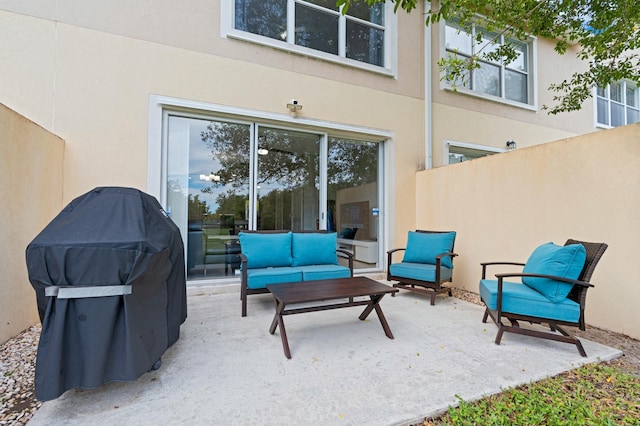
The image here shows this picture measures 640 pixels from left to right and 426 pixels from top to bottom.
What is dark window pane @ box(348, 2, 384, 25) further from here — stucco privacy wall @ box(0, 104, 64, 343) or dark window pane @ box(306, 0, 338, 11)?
stucco privacy wall @ box(0, 104, 64, 343)

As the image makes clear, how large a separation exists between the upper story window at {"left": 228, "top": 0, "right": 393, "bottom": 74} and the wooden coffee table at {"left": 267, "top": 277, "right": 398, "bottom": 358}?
13.0ft

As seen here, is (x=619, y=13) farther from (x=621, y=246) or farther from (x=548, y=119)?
(x=548, y=119)

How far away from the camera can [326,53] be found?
17.2 ft

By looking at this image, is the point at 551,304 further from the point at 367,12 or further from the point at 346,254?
the point at 367,12

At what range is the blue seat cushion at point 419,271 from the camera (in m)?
4.15

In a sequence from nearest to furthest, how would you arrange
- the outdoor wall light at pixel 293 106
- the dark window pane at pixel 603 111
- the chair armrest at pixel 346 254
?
the chair armrest at pixel 346 254
the outdoor wall light at pixel 293 106
the dark window pane at pixel 603 111

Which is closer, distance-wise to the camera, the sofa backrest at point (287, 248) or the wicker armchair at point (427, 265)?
the sofa backrest at point (287, 248)

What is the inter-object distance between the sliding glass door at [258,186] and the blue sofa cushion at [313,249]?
0.90 meters

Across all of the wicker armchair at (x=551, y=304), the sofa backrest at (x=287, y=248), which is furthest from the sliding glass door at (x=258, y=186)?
the wicker armchair at (x=551, y=304)

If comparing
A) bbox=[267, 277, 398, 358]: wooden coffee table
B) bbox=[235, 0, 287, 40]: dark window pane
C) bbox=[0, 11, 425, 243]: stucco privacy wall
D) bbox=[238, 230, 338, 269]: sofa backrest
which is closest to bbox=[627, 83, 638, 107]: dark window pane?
bbox=[0, 11, 425, 243]: stucco privacy wall

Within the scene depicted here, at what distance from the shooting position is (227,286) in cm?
457

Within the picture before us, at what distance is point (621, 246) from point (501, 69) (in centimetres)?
546

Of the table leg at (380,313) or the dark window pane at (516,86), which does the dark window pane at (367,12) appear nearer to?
the dark window pane at (516,86)

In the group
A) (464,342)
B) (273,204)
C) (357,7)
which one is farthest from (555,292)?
(357,7)
